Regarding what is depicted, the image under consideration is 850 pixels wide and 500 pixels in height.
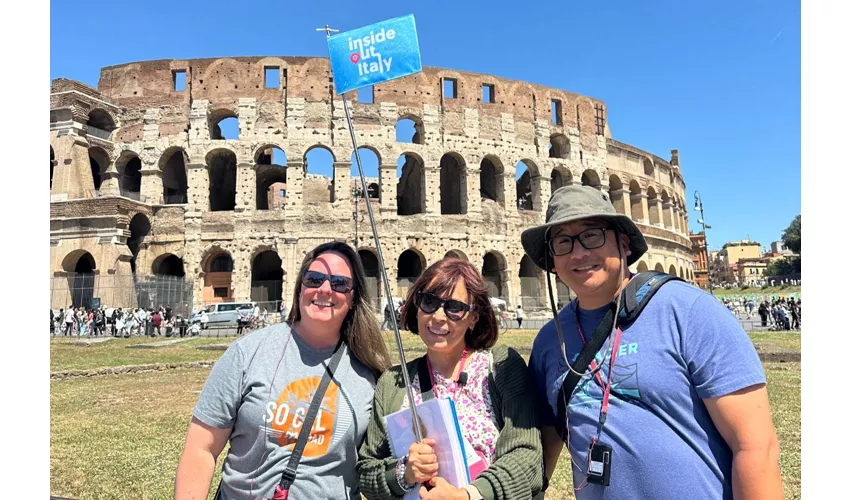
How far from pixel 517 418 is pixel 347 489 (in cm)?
86

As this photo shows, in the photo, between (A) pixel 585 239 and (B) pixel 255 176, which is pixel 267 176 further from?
(A) pixel 585 239

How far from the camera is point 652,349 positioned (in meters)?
1.79

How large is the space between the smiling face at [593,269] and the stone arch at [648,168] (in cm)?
3531

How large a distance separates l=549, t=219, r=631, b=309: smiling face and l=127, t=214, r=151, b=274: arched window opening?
26985 millimetres

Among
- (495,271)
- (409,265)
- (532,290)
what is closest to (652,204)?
(532,290)

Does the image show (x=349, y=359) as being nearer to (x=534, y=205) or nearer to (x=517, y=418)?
(x=517, y=418)

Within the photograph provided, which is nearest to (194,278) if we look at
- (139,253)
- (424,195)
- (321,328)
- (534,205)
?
(139,253)

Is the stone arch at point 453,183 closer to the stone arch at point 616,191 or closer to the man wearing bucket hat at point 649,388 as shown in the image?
the stone arch at point 616,191

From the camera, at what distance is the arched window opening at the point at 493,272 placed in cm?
2725

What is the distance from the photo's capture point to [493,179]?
30312 millimetres

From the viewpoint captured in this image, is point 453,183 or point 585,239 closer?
point 585,239

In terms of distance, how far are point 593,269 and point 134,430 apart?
6.76 meters

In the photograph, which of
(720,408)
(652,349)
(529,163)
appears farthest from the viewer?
(529,163)

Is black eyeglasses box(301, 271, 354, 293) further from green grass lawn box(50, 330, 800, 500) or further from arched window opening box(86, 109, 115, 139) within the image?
arched window opening box(86, 109, 115, 139)
